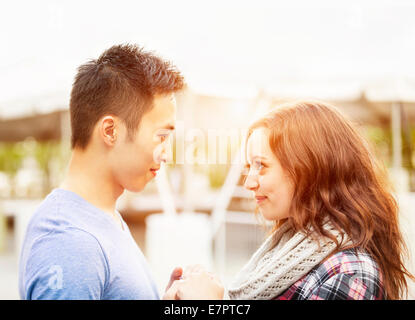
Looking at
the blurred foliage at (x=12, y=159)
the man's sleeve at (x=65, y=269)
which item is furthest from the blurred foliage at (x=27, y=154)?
the man's sleeve at (x=65, y=269)

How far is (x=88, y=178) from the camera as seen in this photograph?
3.79 feet

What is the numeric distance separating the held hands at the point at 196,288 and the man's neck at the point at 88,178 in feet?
1.05

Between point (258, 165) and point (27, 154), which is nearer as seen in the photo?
point (258, 165)

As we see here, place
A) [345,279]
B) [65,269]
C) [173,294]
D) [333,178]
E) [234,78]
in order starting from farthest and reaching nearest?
[234,78], [333,178], [173,294], [345,279], [65,269]

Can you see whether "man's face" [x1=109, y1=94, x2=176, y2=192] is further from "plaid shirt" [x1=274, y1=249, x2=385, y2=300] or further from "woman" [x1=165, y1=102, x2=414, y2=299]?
"plaid shirt" [x1=274, y1=249, x2=385, y2=300]

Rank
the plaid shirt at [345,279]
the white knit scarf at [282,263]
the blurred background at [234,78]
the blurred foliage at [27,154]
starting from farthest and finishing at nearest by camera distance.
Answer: the blurred foliage at [27,154], the blurred background at [234,78], the white knit scarf at [282,263], the plaid shirt at [345,279]

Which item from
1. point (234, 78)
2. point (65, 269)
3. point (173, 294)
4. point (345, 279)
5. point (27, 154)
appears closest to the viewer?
point (65, 269)

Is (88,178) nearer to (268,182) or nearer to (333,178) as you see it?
(268,182)

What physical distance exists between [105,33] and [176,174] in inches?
104

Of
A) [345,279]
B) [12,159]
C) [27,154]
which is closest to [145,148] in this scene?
[345,279]

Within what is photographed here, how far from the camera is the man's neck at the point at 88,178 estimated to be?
1147 millimetres

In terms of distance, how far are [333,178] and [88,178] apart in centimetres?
74

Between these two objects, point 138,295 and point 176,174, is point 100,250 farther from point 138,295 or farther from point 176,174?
point 176,174

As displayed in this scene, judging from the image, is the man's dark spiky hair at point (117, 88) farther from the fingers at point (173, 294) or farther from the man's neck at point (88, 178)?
the fingers at point (173, 294)
